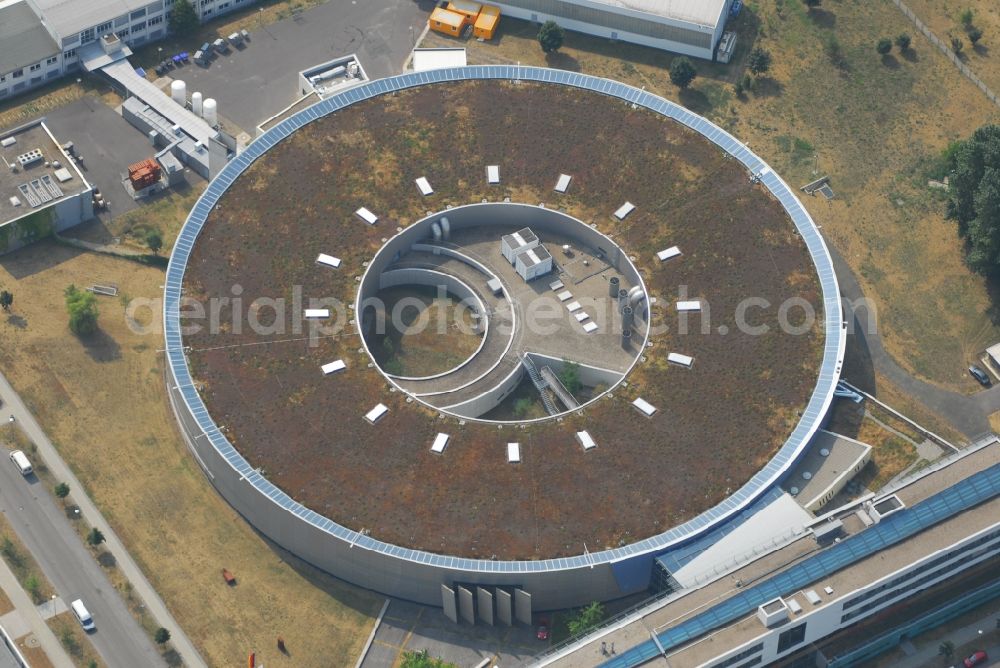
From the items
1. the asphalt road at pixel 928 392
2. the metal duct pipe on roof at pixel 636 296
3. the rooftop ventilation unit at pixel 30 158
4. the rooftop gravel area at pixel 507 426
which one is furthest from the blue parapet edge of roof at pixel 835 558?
the rooftop ventilation unit at pixel 30 158

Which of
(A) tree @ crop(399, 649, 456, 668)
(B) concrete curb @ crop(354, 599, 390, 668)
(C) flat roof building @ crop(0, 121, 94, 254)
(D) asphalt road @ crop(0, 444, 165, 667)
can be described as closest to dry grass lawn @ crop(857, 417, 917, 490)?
(A) tree @ crop(399, 649, 456, 668)

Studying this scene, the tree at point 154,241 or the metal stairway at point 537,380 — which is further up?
the tree at point 154,241

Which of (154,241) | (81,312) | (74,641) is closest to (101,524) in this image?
(74,641)

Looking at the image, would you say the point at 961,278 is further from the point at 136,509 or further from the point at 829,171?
the point at 136,509

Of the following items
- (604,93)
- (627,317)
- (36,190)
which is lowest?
(627,317)

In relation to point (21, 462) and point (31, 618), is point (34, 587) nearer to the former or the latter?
point (31, 618)

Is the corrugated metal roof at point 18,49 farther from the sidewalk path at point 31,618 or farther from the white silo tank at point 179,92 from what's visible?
the sidewalk path at point 31,618
